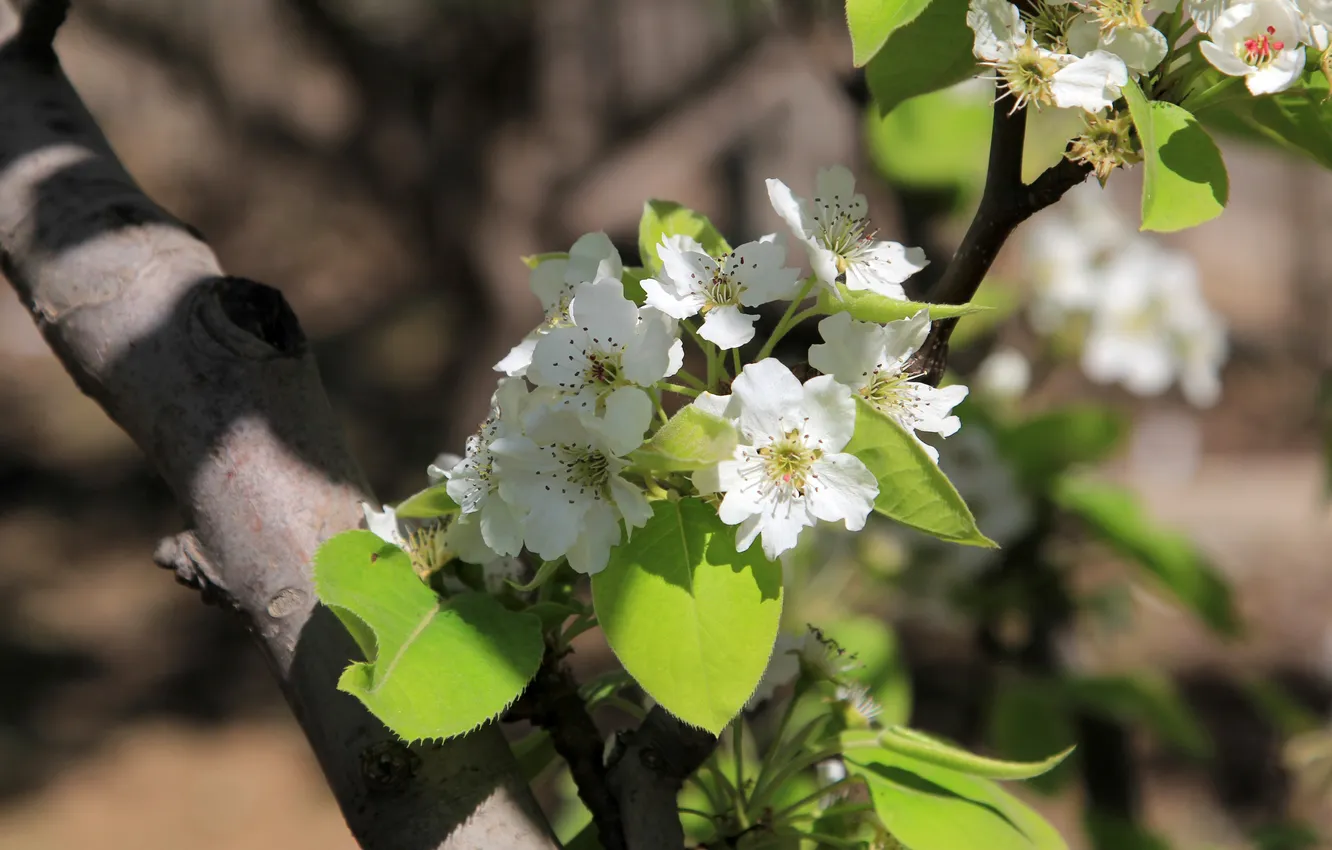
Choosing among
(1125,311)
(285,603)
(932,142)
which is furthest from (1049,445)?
(285,603)

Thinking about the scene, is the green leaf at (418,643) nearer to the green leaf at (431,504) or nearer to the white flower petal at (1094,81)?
the green leaf at (431,504)

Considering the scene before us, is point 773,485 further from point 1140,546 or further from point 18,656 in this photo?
point 18,656

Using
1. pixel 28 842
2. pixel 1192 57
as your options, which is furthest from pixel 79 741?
pixel 1192 57

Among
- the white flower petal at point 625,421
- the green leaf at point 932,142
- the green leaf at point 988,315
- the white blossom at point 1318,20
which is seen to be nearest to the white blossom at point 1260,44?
the white blossom at point 1318,20

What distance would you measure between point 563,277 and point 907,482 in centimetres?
26

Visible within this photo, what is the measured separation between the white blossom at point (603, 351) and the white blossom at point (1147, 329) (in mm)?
1416

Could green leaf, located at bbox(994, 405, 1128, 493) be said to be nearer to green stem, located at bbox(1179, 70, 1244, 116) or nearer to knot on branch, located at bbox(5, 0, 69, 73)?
green stem, located at bbox(1179, 70, 1244, 116)

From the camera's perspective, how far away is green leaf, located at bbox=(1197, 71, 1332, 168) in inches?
27.3

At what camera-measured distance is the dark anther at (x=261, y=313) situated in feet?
2.69

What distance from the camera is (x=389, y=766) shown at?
0.70 m

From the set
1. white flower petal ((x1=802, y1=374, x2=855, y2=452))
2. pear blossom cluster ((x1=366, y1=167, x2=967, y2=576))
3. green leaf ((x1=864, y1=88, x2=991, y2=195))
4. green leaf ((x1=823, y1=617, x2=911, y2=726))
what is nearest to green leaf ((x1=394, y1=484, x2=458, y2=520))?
pear blossom cluster ((x1=366, y1=167, x2=967, y2=576))

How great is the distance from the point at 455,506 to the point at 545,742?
23 cm

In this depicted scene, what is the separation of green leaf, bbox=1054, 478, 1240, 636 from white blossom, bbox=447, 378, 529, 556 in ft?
3.72

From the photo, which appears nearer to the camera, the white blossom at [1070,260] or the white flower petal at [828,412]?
the white flower petal at [828,412]
